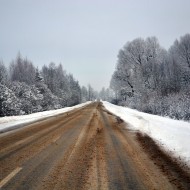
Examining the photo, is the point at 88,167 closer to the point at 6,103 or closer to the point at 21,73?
the point at 6,103

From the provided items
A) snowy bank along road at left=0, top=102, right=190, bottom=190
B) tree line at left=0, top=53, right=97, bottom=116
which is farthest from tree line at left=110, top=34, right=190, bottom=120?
snowy bank along road at left=0, top=102, right=190, bottom=190

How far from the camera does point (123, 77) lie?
54.2 m

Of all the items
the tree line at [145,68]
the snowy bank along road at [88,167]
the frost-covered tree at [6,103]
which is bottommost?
the snowy bank along road at [88,167]

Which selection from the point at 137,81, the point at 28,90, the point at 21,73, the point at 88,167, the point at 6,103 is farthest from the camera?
the point at 21,73

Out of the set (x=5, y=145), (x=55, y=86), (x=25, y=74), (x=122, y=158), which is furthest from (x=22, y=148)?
(x=55, y=86)

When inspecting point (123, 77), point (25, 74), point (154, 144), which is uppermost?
point (25, 74)

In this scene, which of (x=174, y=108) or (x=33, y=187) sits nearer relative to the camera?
(x=33, y=187)

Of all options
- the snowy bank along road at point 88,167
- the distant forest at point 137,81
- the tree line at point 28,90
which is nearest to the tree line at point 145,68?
the distant forest at point 137,81

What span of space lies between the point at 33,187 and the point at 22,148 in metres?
4.05

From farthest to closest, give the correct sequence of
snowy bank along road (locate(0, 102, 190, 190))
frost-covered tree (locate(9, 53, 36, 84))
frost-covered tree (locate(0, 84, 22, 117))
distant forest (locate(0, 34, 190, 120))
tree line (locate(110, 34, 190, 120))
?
frost-covered tree (locate(9, 53, 36, 84)) → tree line (locate(110, 34, 190, 120)) → distant forest (locate(0, 34, 190, 120)) → frost-covered tree (locate(0, 84, 22, 117)) → snowy bank along road (locate(0, 102, 190, 190))

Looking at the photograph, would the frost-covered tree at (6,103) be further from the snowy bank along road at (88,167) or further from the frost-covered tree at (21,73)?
the frost-covered tree at (21,73)

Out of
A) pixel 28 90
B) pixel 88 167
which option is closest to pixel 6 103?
pixel 28 90

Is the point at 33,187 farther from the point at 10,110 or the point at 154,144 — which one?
the point at 10,110

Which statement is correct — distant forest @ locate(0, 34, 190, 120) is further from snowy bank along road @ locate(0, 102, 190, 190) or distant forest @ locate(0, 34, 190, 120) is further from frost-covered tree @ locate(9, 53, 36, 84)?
snowy bank along road @ locate(0, 102, 190, 190)
